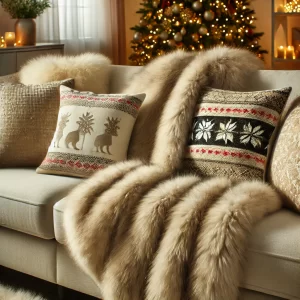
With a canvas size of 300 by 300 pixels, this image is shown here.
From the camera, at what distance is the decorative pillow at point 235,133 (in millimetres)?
2221

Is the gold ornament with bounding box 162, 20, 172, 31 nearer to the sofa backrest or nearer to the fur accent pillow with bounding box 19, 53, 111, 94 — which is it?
the fur accent pillow with bounding box 19, 53, 111, 94

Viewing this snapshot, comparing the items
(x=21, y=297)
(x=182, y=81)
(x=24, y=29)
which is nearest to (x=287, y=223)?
(x=182, y=81)

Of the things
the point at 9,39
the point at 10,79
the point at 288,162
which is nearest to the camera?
the point at 288,162

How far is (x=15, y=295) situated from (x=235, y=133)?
1081mm

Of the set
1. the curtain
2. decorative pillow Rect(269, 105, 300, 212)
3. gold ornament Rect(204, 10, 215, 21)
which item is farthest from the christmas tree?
decorative pillow Rect(269, 105, 300, 212)

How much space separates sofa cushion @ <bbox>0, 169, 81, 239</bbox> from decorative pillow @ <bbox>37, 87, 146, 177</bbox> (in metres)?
0.07

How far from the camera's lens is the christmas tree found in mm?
5043

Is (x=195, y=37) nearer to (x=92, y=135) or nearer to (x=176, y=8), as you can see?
(x=176, y=8)

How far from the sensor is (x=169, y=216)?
1.95m

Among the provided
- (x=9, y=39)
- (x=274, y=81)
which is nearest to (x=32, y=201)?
(x=274, y=81)

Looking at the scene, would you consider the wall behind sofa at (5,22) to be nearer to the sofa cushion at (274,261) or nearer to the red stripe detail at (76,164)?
the red stripe detail at (76,164)

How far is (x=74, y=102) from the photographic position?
2.63m

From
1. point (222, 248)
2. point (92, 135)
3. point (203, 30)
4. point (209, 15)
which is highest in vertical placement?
point (209, 15)

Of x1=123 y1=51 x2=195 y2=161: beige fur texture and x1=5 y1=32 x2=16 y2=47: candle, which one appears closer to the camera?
x1=123 y1=51 x2=195 y2=161: beige fur texture
